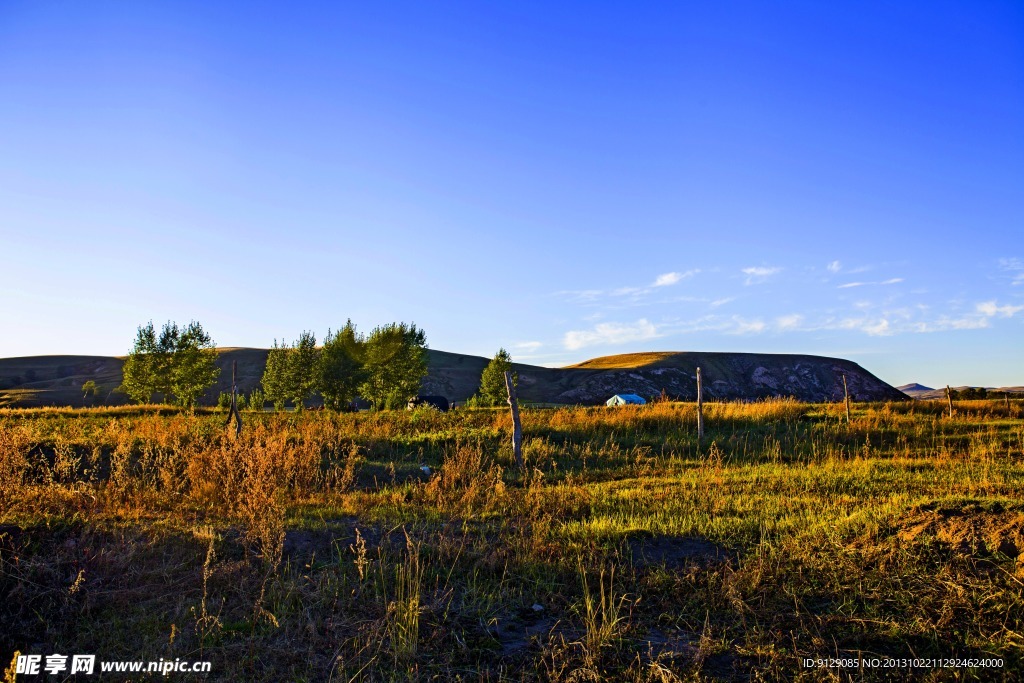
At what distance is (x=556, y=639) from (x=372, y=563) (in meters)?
1.88

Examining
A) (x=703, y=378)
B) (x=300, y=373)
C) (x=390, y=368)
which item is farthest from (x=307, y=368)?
(x=703, y=378)

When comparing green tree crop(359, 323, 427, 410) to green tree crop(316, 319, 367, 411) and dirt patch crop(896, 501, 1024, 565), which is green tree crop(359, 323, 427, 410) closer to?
green tree crop(316, 319, 367, 411)

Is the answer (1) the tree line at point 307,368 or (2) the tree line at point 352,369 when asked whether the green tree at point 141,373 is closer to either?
(1) the tree line at point 307,368

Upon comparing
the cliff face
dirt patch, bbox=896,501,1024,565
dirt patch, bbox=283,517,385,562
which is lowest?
dirt patch, bbox=283,517,385,562

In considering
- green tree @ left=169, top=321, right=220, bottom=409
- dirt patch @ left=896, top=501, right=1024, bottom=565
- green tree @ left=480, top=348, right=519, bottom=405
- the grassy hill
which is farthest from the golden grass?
dirt patch @ left=896, top=501, right=1024, bottom=565

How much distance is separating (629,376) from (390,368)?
2114 inches

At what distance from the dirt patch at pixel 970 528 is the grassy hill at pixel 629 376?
245 ft

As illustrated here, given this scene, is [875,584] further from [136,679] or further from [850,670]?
[136,679]

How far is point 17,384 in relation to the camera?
88.9 meters

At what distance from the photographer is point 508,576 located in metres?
5.25

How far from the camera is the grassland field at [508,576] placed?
12.7ft

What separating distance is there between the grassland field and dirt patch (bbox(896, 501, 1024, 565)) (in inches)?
1.0

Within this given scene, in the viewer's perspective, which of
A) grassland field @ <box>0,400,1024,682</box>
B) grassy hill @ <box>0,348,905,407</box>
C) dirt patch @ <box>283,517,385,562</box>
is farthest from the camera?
grassy hill @ <box>0,348,905,407</box>

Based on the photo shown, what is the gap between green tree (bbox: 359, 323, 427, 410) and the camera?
44438 mm
